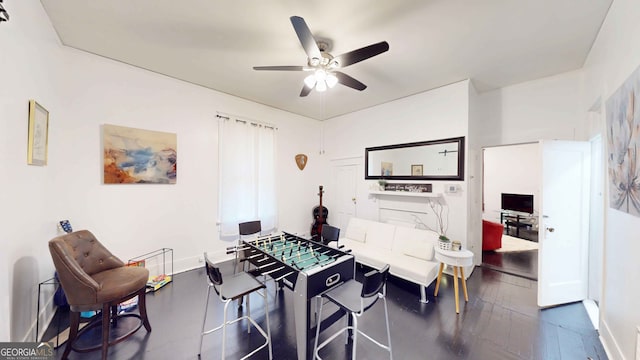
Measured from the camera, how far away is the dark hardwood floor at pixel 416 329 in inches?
74.3

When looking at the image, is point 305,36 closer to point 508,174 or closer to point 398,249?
point 398,249

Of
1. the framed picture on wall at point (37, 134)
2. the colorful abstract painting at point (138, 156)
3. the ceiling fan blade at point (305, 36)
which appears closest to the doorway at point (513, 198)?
the ceiling fan blade at point (305, 36)

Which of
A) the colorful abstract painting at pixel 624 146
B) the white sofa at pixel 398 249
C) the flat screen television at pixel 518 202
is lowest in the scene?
the white sofa at pixel 398 249

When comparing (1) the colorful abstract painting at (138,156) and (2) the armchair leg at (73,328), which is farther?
(1) the colorful abstract painting at (138,156)

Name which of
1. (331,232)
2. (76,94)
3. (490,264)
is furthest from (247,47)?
(490,264)

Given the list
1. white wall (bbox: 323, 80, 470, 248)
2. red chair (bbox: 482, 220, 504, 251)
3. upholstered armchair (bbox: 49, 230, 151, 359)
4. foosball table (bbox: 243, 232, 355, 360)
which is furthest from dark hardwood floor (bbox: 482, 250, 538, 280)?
upholstered armchair (bbox: 49, 230, 151, 359)

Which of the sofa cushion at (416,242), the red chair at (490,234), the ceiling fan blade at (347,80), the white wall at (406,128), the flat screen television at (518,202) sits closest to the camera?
the ceiling fan blade at (347,80)

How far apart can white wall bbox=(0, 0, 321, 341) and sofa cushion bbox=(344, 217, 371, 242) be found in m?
1.66

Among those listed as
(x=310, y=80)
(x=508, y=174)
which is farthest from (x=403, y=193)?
(x=508, y=174)

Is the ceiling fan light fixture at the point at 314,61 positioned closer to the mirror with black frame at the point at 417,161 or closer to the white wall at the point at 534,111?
the mirror with black frame at the point at 417,161

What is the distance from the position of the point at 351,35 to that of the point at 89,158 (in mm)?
3601

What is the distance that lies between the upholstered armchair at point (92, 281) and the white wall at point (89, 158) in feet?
0.84

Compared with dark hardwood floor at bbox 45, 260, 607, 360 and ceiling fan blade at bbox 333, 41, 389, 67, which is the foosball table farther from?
ceiling fan blade at bbox 333, 41, 389, 67

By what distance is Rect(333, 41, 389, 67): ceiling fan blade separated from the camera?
1.95 metres
